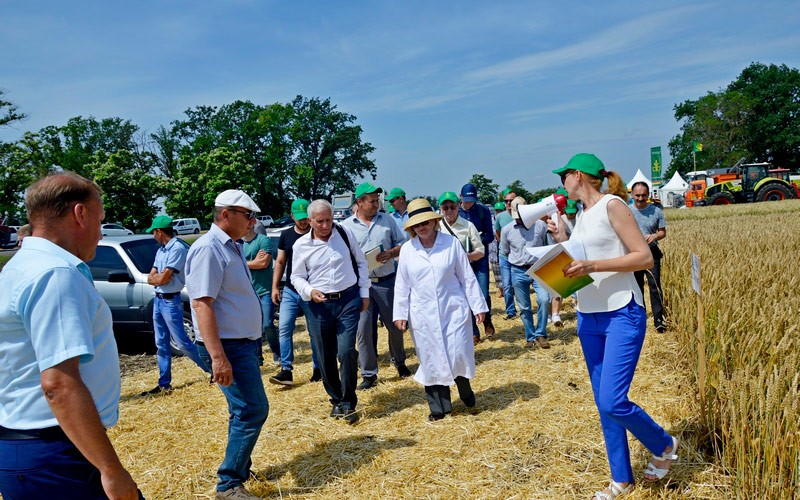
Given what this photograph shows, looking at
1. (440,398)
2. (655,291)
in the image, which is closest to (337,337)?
(440,398)

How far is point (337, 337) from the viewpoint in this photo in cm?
512

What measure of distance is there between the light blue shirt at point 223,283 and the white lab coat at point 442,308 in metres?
1.72

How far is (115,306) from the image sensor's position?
8266mm

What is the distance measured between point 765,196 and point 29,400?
4115 centimetres

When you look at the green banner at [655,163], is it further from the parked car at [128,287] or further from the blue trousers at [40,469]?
the blue trousers at [40,469]

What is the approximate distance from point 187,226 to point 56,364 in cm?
4803

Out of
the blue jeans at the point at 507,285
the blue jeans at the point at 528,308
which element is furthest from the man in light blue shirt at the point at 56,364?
the blue jeans at the point at 507,285

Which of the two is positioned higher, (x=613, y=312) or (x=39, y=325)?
(x=39, y=325)

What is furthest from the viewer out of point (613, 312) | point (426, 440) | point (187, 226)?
point (187, 226)

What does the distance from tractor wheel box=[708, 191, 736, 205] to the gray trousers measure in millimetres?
37458

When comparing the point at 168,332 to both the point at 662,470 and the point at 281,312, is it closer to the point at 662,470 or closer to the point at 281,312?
the point at 281,312

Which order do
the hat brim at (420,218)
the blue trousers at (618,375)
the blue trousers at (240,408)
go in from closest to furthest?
the blue trousers at (618,375) → the blue trousers at (240,408) → the hat brim at (420,218)

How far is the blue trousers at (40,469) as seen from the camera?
1.83 metres

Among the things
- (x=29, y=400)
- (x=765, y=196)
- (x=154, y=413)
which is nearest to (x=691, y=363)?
(x=29, y=400)
